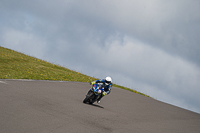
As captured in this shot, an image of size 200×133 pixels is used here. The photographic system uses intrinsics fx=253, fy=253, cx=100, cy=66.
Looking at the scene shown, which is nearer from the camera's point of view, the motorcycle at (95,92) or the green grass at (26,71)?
the motorcycle at (95,92)

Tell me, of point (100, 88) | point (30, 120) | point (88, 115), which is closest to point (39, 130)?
point (30, 120)

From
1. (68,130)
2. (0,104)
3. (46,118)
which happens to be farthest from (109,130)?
(0,104)

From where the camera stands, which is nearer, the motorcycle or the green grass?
the motorcycle

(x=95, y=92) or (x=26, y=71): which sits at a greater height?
(x=95, y=92)

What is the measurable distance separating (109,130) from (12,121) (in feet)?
9.06

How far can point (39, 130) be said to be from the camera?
20.0 feet

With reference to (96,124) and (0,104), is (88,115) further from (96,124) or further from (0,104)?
(0,104)

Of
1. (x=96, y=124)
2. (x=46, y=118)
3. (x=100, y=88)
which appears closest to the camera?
(x=46, y=118)

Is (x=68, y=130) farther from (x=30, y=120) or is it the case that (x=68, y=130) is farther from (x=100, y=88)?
(x=100, y=88)

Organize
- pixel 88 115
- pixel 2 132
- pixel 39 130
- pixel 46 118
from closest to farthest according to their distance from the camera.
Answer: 1. pixel 2 132
2. pixel 39 130
3. pixel 46 118
4. pixel 88 115

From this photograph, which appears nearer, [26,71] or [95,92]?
[95,92]

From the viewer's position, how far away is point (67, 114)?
8.56 metres

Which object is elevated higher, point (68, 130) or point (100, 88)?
point (100, 88)

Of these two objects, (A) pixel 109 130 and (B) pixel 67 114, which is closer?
(A) pixel 109 130
